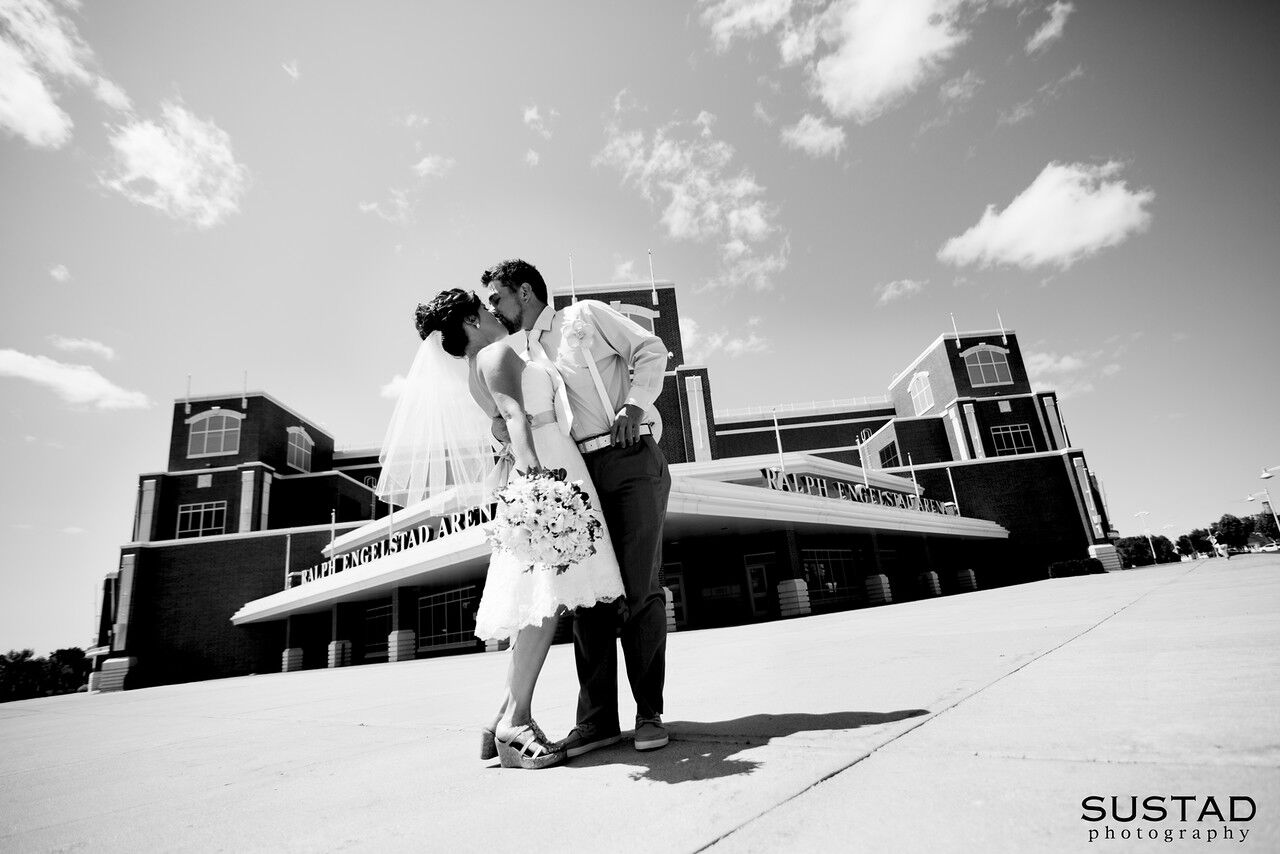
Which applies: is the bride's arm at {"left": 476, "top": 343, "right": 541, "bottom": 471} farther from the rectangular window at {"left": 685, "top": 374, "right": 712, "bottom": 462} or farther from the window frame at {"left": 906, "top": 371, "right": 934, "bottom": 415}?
the window frame at {"left": 906, "top": 371, "right": 934, "bottom": 415}

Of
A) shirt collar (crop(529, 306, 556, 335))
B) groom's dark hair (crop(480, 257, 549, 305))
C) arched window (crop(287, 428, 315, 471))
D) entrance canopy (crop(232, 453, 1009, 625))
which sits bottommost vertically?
shirt collar (crop(529, 306, 556, 335))

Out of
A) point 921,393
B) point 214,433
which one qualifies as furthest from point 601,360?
point 921,393

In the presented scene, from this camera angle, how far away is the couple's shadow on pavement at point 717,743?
1652mm

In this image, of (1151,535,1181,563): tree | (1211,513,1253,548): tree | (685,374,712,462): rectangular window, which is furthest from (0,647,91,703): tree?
(1211,513,1253,548): tree

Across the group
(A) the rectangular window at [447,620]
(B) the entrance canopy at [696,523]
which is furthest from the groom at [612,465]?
(A) the rectangular window at [447,620]

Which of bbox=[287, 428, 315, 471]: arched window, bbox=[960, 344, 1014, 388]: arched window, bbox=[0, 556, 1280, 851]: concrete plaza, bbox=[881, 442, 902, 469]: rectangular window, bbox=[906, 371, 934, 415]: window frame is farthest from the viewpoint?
bbox=[906, 371, 934, 415]: window frame

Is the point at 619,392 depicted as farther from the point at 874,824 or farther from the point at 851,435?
the point at 851,435

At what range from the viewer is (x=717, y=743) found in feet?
6.40

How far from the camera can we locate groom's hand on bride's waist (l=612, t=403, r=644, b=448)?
249 centimetres

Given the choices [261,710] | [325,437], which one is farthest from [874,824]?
[325,437]

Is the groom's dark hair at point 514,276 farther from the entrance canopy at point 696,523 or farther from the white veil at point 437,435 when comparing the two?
the entrance canopy at point 696,523

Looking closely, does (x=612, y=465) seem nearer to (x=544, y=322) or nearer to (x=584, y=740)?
(x=544, y=322)

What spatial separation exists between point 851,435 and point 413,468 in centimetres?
4278

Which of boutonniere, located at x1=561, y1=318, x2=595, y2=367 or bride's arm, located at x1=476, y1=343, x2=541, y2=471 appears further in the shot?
boutonniere, located at x1=561, y1=318, x2=595, y2=367
